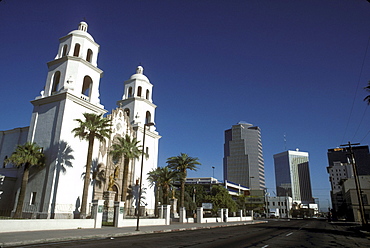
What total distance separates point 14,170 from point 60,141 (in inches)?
382

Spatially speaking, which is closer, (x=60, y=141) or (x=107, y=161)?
(x=60, y=141)

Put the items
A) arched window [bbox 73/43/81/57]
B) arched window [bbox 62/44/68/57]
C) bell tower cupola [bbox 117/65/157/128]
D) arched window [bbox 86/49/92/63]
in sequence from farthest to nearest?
bell tower cupola [bbox 117/65/157/128] → arched window [bbox 86/49/92/63] → arched window [bbox 73/43/81/57] → arched window [bbox 62/44/68/57]

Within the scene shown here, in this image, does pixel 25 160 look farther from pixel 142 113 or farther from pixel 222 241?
pixel 222 241

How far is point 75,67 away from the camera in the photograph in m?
33.6

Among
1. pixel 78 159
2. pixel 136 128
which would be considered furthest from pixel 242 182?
pixel 78 159

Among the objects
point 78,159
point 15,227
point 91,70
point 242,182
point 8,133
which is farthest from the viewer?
point 242,182

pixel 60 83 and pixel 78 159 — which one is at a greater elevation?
pixel 60 83

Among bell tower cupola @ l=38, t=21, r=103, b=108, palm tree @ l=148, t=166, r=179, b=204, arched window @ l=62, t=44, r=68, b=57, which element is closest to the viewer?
bell tower cupola @ l=38, t=21, r=103, b=108

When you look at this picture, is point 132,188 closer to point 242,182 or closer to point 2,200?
point 2,200

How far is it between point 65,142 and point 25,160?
4493mm

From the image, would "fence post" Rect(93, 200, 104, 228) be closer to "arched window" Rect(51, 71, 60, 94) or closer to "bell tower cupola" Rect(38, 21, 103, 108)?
"bell tower cupola" Rect(38, 21, 103, 108)

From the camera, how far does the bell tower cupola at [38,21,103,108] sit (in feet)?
108

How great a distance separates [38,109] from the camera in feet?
109

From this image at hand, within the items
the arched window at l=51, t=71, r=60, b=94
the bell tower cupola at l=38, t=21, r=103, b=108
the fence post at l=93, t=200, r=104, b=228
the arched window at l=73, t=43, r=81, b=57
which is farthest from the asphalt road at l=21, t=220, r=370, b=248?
the arched window at l=73, t=43, r=81, b=57
